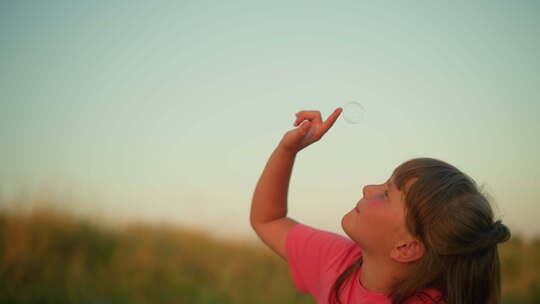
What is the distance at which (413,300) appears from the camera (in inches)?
62.6

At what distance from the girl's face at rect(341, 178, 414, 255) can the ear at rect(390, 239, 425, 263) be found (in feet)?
0.06

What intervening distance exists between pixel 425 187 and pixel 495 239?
276 millimetres

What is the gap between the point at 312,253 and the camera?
1.84 metres

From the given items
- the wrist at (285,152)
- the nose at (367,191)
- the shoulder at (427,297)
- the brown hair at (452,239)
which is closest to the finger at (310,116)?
the wrist at (285,152)

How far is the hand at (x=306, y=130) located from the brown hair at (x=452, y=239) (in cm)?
38

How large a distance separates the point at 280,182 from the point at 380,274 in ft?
1.65

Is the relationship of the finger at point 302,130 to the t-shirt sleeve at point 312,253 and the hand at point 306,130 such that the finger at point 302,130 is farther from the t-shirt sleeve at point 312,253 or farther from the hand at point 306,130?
the t-shirt sleeve at point 312,253

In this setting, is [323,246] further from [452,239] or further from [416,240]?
[452,239]

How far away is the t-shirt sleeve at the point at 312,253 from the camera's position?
183 cm

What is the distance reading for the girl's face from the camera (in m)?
1.64

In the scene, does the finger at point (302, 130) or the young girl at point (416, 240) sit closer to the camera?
the young girl at point (416, 240)

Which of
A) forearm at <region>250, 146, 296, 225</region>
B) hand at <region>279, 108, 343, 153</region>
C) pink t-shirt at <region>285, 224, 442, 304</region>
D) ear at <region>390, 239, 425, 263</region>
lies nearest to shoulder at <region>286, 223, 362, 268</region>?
pink t-shirt at <region>285, 224, 442, 304</region>

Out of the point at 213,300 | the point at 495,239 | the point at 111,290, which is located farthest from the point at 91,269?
the point at 495,239

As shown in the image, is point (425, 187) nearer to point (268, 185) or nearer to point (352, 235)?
point (352, 235)
